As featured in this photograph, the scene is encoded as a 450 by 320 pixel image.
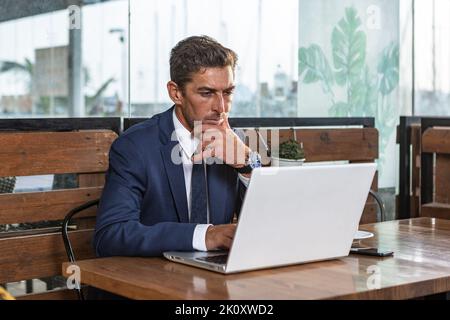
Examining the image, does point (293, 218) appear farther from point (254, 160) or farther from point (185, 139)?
point (185, 139)

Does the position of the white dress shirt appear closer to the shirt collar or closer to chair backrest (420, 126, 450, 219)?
the shirt collar

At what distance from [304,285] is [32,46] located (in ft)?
7.62

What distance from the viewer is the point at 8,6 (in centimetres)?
332

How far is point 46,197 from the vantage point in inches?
121

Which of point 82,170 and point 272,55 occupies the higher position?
point 272,55

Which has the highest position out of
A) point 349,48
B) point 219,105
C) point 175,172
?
point 349,48

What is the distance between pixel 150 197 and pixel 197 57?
1.63 ft

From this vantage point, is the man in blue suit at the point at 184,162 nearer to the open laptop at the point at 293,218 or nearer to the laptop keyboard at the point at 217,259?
the laptop keyboard at the point at 217,259

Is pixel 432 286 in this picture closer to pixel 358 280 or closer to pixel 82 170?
pixel 358 280

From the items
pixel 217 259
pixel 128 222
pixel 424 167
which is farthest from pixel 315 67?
pixel 217 259

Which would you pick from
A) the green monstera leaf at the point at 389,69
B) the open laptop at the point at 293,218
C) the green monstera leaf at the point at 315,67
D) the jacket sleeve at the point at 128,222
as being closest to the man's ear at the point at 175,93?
the jacket sleeve at the point at 128,222

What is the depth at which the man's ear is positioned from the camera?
2730mm

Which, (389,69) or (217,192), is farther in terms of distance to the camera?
(389,69)
